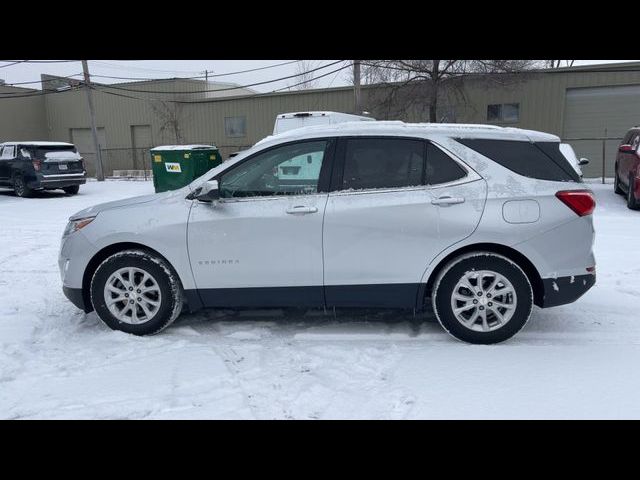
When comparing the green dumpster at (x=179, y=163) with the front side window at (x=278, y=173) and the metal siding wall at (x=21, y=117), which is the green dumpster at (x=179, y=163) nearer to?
the front side window at (x=278, y=173)

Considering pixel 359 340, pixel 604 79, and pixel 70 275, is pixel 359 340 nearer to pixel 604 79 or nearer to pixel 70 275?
pixel 70 275

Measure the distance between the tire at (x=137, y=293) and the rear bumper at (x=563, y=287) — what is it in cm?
302

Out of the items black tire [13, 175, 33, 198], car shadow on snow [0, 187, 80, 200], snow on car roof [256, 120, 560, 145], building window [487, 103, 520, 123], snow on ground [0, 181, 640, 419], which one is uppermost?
building window [487, 103, 520, 123]

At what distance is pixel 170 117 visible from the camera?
95.1ft

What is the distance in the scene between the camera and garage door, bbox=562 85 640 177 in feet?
62.5

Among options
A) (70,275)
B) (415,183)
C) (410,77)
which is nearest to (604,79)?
(410,77)

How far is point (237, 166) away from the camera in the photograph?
4.36 meters

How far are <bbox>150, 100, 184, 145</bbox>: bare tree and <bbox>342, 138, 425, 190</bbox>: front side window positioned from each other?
85.6 feet

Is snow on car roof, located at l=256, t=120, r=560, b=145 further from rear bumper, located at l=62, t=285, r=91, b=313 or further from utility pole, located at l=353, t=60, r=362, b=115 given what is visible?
utility pole, located at l=353, t=60, r=362, b=115

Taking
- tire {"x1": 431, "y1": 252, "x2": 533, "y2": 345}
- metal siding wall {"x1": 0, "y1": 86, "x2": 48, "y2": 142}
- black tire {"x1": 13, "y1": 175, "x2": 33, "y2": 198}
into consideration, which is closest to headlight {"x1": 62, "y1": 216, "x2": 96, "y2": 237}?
tire {"x1": 431, "y1": 252, "x2": 533, "y2": 345}

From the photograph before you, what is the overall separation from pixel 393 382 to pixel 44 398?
2322 mm

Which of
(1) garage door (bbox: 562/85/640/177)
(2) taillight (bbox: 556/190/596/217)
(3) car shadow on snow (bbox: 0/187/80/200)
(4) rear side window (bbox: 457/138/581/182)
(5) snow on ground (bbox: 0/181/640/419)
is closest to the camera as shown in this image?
(5) snow on ground (bbox: 0/181/640/419)

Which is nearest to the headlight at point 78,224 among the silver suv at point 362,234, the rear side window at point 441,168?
the silver suv at point 362,234

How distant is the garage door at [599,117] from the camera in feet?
62.5
